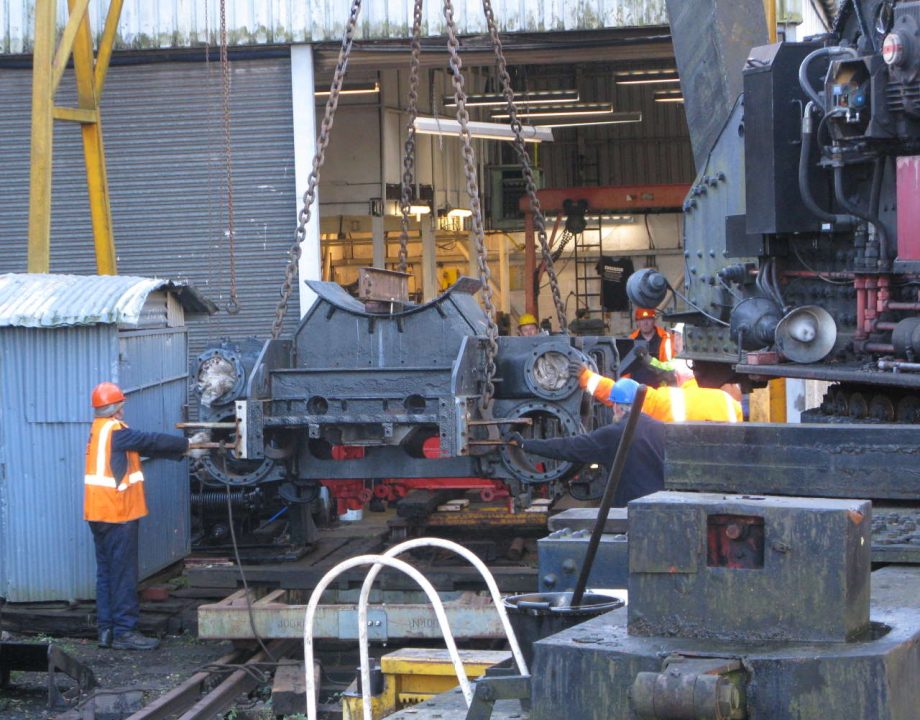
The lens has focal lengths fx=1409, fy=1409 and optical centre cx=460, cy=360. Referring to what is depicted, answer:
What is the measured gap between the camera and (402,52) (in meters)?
13.5

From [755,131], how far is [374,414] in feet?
8.78

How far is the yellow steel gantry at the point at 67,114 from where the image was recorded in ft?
36.2

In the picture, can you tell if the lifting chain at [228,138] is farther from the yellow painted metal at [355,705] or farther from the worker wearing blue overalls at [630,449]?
the yellow painted metal at [355,705]

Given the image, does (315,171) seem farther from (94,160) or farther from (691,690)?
(691,690)

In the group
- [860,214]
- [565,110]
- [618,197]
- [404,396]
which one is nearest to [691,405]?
[860,214]

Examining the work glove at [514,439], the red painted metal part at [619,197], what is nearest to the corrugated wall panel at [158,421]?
the work glove at [514,439]

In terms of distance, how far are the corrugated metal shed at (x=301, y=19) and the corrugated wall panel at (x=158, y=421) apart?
3.75 m

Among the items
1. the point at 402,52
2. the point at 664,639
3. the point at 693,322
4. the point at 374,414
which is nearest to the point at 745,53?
the point at 693,322

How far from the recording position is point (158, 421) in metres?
10.3

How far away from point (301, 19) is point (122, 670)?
701cm

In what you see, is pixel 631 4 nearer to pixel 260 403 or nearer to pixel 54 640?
pixel 260 403

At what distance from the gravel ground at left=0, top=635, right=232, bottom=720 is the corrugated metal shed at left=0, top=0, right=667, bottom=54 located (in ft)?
20.9

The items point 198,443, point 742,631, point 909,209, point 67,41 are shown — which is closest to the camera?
point 742,631

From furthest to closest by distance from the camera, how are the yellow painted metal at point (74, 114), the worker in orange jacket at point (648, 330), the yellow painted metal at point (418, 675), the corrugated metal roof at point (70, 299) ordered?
the worker in orange jacket at point (648, 330)
the yellow painted metal at point (74, 114)
the corrugated metal roof at point (70, 299)
the yellow painted metal at point (418, 675)
